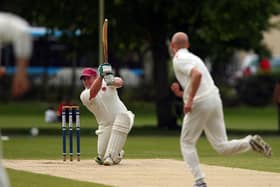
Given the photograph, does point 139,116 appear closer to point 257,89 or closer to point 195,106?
point 257,89

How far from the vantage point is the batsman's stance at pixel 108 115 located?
20922mm

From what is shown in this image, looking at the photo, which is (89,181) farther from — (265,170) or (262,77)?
(262,77)

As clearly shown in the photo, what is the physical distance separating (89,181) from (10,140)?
610 inches

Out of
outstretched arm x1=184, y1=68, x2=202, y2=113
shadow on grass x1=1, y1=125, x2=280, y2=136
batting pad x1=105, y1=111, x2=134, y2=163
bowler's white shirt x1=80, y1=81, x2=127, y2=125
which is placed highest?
outstretched arm x1=184, y1=68, x2=202, y2=113

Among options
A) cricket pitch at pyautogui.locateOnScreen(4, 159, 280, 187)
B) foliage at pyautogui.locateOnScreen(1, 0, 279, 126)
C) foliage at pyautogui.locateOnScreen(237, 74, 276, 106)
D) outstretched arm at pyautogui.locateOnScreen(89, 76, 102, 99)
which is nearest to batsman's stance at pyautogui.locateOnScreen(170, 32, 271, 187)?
cricket pitch at pyautogui.locateOnScreen(4, 159, 280, 187)

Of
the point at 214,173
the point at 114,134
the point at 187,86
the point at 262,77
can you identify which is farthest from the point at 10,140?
the point at 262,77

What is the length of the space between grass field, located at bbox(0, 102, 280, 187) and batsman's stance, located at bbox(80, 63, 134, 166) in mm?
1891

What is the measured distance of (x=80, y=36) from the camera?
40250 mm

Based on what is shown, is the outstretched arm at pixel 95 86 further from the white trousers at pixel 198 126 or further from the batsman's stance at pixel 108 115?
the white trousers at pixel 198 126

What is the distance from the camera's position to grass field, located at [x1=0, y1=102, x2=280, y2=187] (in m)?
20.9

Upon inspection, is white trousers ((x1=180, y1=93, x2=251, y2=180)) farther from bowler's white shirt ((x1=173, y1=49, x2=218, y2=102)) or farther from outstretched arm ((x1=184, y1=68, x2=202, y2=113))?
outstretched arm ((x1=184, y1=68, x2=202, y2=113))

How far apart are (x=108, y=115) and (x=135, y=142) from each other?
33.7 ft

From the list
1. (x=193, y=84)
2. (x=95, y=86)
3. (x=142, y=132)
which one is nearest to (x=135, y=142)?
(x=142, y=132)

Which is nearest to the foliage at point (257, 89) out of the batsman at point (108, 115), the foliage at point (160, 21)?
the foliage at point (160, 21)
